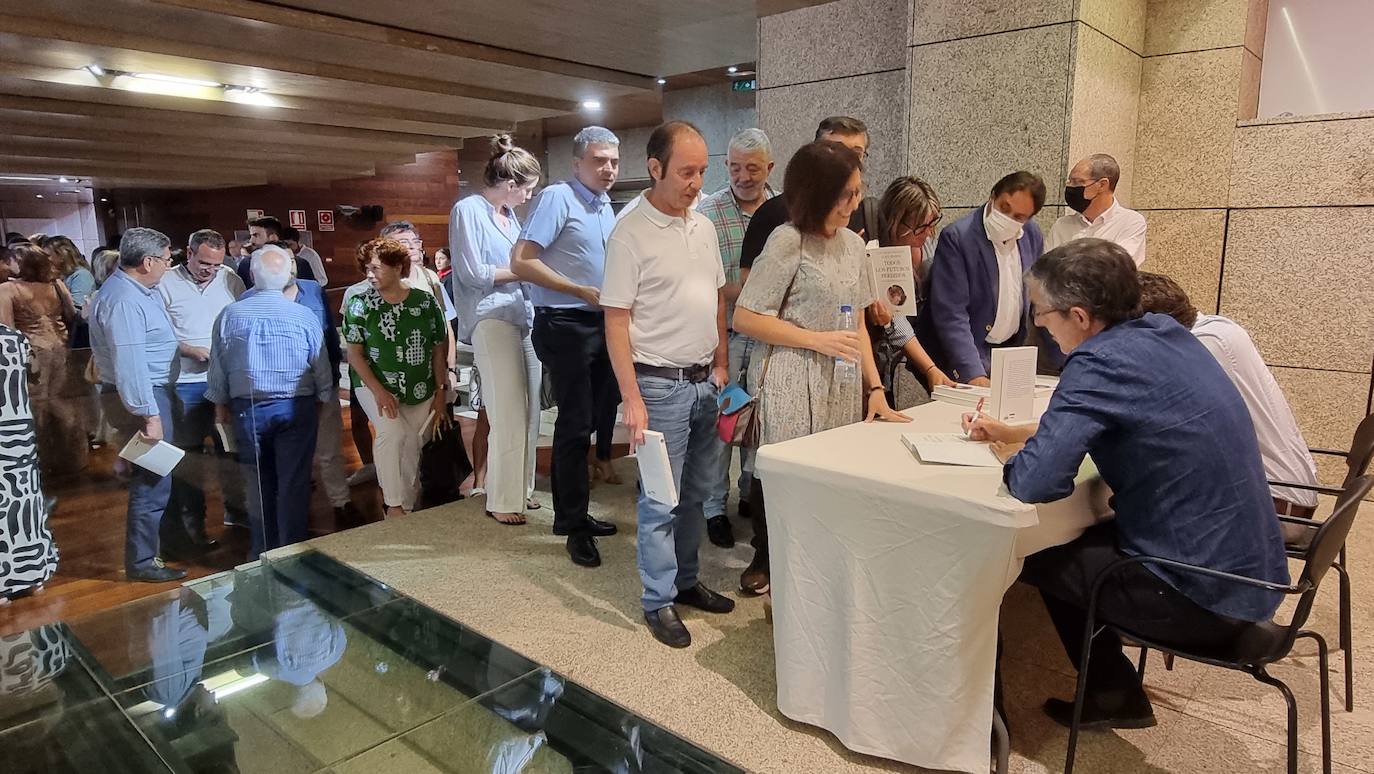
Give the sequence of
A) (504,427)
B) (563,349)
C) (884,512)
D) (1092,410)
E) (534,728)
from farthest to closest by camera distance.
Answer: (504,427) < (563,349) < (534,728) < (884,512) < (1092,410)

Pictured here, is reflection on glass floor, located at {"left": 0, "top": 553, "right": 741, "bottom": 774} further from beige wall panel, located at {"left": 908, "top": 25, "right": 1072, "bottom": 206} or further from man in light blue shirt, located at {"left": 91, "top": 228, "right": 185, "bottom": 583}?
beige wall panel, located at {"left": 908, "top": 25, "right": 1072, "bottom": 206}

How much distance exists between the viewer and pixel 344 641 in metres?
2.66

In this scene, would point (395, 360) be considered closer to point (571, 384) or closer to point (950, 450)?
point (571, 384)

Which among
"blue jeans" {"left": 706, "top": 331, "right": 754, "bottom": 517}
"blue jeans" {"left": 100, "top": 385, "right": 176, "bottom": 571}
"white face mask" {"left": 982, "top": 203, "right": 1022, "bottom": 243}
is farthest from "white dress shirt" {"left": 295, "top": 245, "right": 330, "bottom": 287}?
"white face mask" {"left": 982, "top": 203, "right": 1022, "bottom": 243}

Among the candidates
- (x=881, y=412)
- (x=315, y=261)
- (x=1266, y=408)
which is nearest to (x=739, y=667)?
(x=881, y=412)

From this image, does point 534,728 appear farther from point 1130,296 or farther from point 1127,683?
point 1130,296

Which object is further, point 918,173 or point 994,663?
point 918,173

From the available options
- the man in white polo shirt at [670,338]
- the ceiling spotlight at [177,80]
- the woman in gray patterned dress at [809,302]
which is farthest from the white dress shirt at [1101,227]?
the ceiling spotlight at [177,80]

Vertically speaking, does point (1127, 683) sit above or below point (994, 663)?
below

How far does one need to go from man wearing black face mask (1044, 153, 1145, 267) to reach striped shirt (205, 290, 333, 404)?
307 centimetres

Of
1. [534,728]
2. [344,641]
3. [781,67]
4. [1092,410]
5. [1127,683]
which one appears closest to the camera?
[1092,410]

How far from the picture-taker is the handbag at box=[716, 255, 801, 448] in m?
2.28

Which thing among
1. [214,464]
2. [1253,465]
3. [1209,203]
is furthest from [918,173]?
[214,464]

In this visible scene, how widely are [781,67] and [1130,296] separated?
118 inches
